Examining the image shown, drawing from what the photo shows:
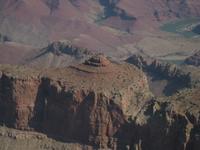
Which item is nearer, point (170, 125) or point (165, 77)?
point (170, 125)

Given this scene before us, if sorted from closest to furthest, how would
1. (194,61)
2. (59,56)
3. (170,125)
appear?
1. (170,125)
2. (59,56)
3. (194,61)

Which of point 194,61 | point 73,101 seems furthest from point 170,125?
point 194,61

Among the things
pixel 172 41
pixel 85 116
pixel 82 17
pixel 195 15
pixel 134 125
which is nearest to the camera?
pixel 134 125

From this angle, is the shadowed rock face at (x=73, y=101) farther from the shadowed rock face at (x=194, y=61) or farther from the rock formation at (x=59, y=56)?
the shadowed rock face at (x=194, y=61)

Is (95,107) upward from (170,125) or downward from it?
upward

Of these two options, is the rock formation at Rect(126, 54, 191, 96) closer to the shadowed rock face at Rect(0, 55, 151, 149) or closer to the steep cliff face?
the shadowed rock face at Rect(0, 55, 151, 149)

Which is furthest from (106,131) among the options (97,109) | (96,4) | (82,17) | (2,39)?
(96,4)

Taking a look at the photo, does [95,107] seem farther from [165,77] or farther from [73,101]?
[165,77]

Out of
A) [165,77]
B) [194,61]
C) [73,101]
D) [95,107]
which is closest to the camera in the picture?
[95,107]

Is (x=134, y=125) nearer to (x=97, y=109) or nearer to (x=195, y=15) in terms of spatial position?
(x=97, y=109)

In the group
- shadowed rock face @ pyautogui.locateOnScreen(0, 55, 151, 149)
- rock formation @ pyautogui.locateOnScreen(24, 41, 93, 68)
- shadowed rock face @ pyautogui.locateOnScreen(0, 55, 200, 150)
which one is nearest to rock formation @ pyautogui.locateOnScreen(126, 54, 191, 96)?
rock formation @ pyautogui.locateOnScreen(24, 41, 93, 68)

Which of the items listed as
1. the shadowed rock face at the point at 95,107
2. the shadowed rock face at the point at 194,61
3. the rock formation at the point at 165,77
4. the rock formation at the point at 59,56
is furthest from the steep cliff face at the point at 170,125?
the shadowed rock face at the point at 194,61
